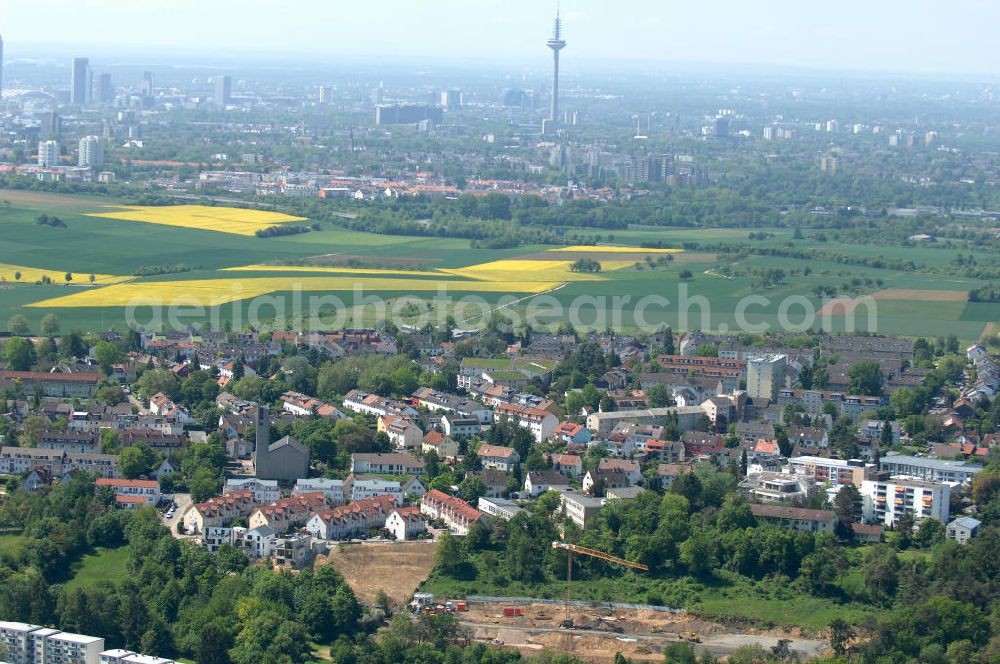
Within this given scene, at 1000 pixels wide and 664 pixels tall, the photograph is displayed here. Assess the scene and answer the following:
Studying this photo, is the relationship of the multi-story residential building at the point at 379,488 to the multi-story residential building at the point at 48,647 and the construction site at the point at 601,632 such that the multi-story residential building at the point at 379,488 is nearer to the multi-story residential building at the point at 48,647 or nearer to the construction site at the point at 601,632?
the construction site at the point at 601,632

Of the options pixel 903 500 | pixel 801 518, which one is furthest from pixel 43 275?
pixel 903 500

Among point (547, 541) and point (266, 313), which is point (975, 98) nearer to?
point (266, 313)

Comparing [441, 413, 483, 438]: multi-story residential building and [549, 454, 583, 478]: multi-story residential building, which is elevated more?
[441, 413, 483, 438]: multi-story residential building

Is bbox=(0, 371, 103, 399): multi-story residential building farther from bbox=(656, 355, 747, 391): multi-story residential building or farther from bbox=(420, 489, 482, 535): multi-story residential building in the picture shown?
bbox=(656, 355, 747, 391): multi-story residential building

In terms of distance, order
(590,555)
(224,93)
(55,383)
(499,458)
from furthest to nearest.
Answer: (224,93)
(55,383)
(499,458)
(590,555)

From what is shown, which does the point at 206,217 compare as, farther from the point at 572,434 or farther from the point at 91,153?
the point at 572,434

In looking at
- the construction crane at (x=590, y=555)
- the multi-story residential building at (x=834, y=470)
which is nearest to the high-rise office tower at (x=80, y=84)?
the multi-story residential building at (x=834, y=470)

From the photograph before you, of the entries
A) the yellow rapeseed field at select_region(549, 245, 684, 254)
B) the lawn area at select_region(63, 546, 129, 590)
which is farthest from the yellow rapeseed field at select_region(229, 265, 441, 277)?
the lawn area at select_region(63, 546, 129, 590)
